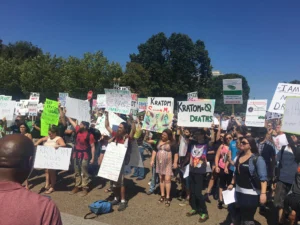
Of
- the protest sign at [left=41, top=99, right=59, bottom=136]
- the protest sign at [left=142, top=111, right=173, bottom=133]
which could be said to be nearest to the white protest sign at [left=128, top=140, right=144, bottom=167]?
the protest sign at [left=142, top=111, right=173, bottom=133]

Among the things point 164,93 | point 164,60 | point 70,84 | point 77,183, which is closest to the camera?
point 77,183

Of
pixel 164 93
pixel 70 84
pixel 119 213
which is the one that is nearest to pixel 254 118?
pixel 119 213

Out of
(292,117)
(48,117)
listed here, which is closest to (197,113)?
(292,117)

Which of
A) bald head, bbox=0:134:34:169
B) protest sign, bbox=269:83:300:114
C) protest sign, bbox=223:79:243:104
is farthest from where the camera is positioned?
protest sign, bbox=223:79:243:104

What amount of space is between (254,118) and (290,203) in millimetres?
4951

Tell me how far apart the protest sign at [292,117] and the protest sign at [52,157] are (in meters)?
5.12

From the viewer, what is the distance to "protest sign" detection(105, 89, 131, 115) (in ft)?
24.0

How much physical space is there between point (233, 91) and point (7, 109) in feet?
26.1

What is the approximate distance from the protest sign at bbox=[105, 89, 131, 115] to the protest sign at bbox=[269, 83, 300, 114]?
3.76m

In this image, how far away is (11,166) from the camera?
1.55 m

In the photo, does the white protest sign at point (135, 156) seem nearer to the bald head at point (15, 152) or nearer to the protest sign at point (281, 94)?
the protest sign at point (281, 94)

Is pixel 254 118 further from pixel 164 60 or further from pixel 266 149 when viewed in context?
pixel 164 60

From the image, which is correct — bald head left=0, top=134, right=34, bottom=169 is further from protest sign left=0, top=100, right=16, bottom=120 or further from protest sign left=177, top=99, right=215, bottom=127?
protest sign left=0, top=100, right=16, bottom=120

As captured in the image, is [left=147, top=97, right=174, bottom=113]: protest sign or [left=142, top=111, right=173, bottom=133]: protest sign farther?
[left=147, top=97, right=174, bottom=113]: protest sign
